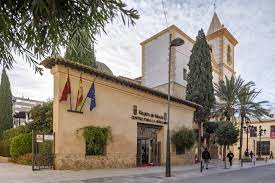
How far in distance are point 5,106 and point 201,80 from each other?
19.5 meters

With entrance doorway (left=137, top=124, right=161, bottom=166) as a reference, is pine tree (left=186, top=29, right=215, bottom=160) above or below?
above

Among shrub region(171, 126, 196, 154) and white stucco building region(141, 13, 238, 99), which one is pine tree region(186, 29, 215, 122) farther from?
shrub region(171, 126, 196, 154)

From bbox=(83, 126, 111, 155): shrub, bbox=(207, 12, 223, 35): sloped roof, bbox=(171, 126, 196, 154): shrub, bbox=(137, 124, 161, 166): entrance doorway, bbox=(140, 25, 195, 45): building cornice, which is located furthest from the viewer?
bbox=(207, 12, 223, 35): sloped roof

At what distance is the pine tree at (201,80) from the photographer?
3919 centimetres

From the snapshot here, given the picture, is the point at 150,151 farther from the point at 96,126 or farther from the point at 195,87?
the point at 195,87

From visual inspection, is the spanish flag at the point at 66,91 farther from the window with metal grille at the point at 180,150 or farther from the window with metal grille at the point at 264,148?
the window with metal grille at the point at 264,148

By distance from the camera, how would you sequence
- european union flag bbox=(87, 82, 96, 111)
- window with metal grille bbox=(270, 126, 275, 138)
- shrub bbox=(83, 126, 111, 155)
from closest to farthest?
shrub bbox=(83, 126, 111, 155) → european union flag bbox=(87, 82, 96, 111) → window with metal grille bbox=(270, 126, 275, 138)

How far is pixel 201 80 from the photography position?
39.3 m

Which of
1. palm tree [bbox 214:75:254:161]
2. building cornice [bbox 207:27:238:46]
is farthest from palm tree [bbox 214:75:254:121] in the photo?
building cornice [bbox 207:27:238:46]

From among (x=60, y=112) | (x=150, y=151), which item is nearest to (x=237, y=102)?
(x=150, y=151)

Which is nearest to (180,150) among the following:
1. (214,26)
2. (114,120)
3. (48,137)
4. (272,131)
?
(114,120)

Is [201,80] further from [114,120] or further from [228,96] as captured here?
[114,120]

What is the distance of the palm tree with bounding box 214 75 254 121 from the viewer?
146 feet

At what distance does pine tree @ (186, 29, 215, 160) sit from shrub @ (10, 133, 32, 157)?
2009 cm
